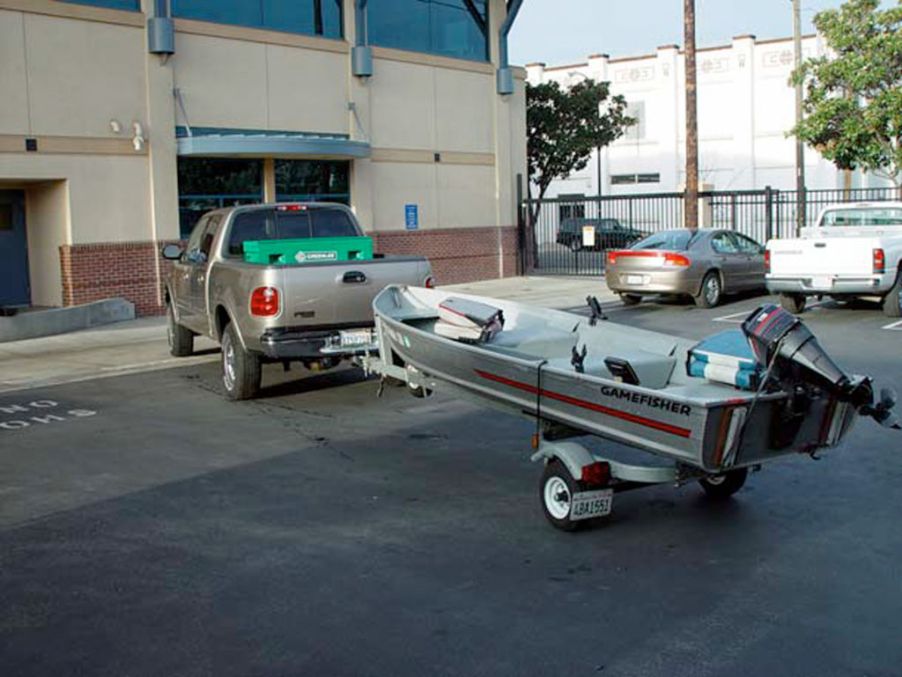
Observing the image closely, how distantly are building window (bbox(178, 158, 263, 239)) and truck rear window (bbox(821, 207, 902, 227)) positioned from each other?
1118 centimetres

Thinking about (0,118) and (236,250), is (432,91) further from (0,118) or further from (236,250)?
(236,250)

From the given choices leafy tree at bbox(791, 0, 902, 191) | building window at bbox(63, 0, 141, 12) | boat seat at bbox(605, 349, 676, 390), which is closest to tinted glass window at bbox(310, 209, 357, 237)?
boat seat at bbox(605, 349, 676, 390)

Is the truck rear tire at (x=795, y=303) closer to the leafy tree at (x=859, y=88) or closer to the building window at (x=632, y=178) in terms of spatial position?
the leafy tree at (x=859, y=88)

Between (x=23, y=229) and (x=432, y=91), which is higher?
(x=432, y=91)

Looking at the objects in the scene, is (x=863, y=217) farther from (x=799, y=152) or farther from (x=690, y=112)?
(x=799, y=152)

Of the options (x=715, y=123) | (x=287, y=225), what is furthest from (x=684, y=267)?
(x=715, y=123)

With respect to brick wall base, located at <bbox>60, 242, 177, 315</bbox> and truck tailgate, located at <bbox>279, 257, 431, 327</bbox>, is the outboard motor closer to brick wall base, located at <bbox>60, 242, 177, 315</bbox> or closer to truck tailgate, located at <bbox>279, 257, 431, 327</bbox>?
truck tailgate, located at <bbox>279, 257, 431, 327</bbox>

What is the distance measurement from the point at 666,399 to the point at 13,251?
56.8ft

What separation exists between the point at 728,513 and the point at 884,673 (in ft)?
7.85

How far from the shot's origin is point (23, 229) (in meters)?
20.2

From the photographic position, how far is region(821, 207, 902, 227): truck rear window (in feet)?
60.0

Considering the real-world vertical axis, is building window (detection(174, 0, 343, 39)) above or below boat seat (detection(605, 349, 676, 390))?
above

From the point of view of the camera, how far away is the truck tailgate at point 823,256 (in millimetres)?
16453

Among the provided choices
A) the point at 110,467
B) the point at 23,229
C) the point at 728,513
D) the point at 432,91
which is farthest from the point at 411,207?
the point at 728,513
